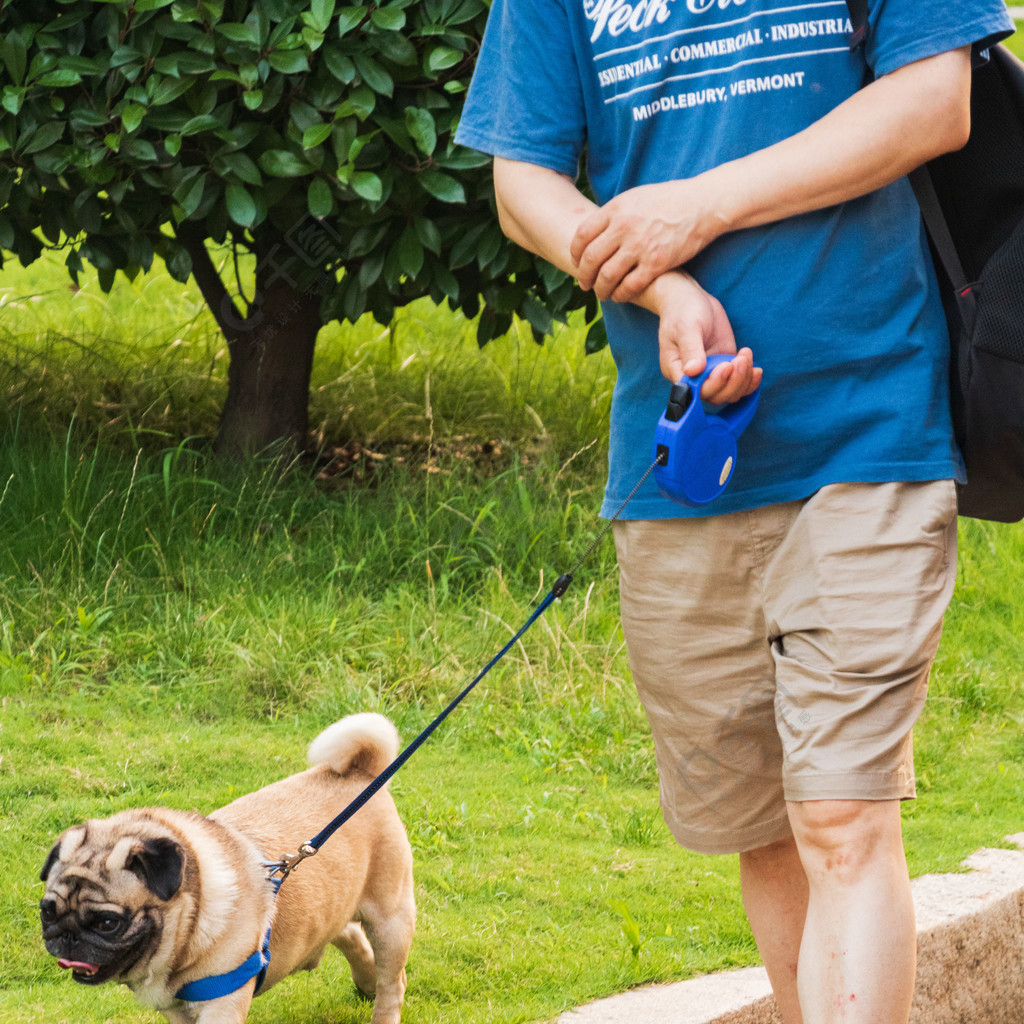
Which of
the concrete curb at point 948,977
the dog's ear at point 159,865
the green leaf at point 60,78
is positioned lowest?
the concrete curb at point 948,977

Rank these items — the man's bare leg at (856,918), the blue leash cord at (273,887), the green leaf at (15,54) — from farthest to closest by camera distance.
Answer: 1. the green leaf at (15,54)
2. the blue leash cord at (273,887)
3. the man's bare leg at (856,918)

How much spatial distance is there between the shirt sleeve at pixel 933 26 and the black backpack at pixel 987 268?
2.4 inches

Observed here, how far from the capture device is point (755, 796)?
230 centimetres

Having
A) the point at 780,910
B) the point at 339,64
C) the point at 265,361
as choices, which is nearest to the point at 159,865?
the point at 780,910

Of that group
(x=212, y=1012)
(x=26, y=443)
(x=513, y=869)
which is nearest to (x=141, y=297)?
(x=26, y=443)

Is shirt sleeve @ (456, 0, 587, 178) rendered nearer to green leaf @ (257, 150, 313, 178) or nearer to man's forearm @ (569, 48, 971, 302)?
man's forearm @ (569, 48, 971, 302)

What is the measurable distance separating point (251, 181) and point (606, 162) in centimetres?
261

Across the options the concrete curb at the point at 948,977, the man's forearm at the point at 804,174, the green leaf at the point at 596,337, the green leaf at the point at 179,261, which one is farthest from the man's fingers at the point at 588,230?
the green leaf at the point at 179,261

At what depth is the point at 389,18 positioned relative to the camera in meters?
4.45

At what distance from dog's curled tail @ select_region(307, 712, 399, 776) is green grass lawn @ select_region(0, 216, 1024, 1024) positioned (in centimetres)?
55

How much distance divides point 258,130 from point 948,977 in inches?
141

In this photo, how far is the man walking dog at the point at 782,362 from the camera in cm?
194

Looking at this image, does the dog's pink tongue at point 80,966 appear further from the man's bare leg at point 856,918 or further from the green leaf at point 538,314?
the green leaf at point 538,314

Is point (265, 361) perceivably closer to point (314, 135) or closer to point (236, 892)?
point (314, 135)
